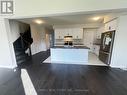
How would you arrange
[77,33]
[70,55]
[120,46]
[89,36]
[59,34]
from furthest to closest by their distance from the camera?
[89,36], [59,34], [77,33], [70,55], [120,46]

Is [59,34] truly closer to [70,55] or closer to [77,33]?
[77,33]

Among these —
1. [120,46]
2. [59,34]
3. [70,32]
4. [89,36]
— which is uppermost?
[70,32]

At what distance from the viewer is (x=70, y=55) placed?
192 inches

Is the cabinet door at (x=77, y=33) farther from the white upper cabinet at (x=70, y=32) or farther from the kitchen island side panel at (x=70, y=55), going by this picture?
the kitchen island side panel at (x=70, y=55)

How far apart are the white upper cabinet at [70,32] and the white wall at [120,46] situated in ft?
12.7

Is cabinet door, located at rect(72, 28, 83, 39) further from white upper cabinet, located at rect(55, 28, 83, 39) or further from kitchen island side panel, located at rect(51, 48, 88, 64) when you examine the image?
kitchen island side panel, located at rect(51, 48, 88, 64)

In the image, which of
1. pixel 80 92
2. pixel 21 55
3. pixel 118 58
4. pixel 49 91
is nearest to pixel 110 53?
pixel 118 58

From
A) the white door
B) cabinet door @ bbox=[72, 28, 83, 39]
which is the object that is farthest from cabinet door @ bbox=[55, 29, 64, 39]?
the white door

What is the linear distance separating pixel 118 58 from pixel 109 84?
1.83 metres

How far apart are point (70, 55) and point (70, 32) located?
323 cm

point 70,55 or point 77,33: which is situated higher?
point 77,33

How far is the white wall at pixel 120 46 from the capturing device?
356 centimetres

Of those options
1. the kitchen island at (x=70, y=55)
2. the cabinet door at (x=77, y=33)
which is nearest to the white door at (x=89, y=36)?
the cabinet door at (x=77, y=33)

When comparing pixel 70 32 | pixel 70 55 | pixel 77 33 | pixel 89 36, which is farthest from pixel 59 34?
pixel 70 55
